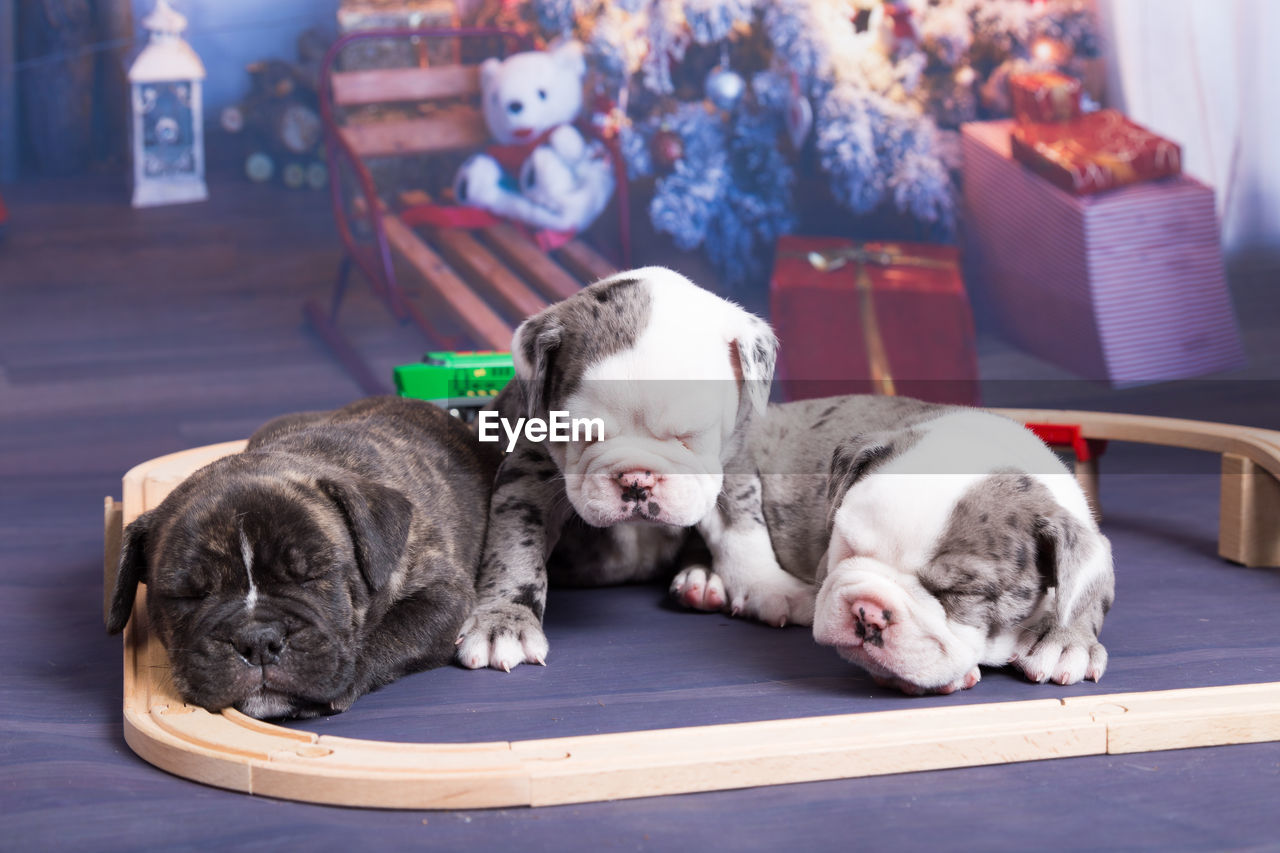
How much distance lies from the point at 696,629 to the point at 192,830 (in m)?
1.52

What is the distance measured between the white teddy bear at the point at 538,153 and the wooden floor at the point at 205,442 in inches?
31.5

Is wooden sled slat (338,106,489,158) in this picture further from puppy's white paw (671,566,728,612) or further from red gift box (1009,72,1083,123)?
puppy's white paw (671,566,728,612)

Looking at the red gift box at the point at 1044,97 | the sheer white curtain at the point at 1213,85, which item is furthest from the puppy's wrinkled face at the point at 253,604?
the sheer white curtain at the point at 1213,85

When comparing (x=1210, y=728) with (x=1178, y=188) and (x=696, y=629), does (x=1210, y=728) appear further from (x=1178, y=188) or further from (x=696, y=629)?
(x=1178, y=188)

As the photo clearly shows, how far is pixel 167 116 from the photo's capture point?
5.76m

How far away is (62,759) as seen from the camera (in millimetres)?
2498

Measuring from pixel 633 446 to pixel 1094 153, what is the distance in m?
4.03

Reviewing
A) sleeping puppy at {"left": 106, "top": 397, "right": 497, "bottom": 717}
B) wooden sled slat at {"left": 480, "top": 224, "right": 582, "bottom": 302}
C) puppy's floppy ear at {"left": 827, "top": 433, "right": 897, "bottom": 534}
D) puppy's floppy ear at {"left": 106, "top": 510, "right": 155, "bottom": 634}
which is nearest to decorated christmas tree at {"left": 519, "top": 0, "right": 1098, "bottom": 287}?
wooden sled slat at {"left": 480, "top": 224, "right": 582, "bottom": 302}

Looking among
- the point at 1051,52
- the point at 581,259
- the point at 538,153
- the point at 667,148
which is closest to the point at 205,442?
the point at 581,259

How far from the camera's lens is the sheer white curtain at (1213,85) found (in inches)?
243

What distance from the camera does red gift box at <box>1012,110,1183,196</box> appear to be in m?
5.98

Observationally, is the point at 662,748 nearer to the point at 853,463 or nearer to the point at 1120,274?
the point at 853,463

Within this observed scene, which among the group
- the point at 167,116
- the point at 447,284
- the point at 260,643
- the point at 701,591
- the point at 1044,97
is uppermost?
the point at 1044,97

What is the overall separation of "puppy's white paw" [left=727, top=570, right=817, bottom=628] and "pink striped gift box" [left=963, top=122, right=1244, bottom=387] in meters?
3.29
